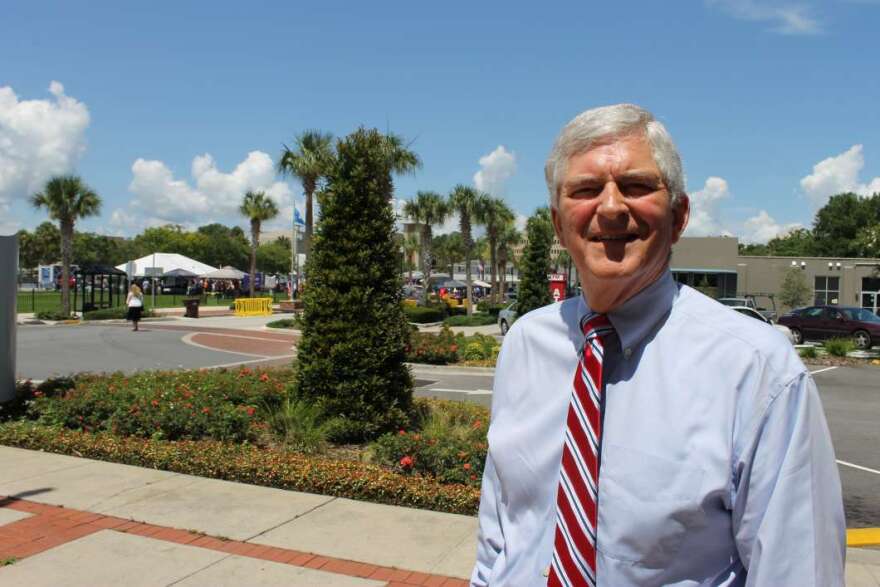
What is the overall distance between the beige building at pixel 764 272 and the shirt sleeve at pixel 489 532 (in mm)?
46215

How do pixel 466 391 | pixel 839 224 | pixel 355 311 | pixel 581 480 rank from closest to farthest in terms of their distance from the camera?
pixel 581 480, pixel 355 311, pixel 466 391, pixel 839 224

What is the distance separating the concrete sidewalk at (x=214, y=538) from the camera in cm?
421

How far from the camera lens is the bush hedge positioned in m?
5.65

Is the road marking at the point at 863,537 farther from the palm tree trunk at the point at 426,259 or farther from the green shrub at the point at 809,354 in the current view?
the palm tree trunk at the point at 426,259

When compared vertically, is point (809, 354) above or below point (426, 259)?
below

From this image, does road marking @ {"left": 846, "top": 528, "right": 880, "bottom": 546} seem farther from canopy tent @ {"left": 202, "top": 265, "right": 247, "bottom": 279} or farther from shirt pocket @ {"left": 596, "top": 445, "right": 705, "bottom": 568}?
canopy tent @ {"left": 202, "top": 265, "right": 247, "bottom": 279}

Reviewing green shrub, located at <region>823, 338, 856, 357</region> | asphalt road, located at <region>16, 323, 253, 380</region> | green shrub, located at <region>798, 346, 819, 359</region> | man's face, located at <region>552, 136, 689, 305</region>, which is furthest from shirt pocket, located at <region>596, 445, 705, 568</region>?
green shrub, located at <region>823, 338, 856, 357</region>

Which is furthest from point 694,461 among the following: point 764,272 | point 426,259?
point 764,272

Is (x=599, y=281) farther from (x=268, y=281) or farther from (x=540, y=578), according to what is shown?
(x=268, y=281)

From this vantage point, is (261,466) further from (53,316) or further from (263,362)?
(53,316)

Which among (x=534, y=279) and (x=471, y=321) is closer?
(x=534, y=279)

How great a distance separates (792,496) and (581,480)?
0.42m

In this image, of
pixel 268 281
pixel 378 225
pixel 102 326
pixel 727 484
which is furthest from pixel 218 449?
pixel 268 281

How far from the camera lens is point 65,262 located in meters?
31.5
